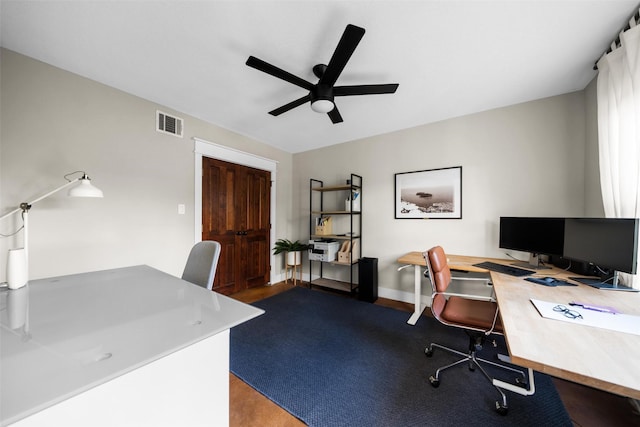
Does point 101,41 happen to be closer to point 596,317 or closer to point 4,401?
point 4,401

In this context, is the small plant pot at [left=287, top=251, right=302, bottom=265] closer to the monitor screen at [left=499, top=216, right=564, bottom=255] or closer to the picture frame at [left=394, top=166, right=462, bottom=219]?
the picture frame at [left=394, top=166, right=462, bottom=219]

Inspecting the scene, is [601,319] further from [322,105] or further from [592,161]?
[322,105]

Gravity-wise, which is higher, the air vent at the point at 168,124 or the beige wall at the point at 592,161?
the air vent at the point at 168,124

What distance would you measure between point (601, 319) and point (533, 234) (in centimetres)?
147

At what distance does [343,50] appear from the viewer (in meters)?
1.49

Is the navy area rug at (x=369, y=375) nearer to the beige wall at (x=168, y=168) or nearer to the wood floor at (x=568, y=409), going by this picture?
the wood floor at (x=568, y=409)

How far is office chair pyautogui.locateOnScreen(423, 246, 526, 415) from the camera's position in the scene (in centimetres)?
161

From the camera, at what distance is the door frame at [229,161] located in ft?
10.1

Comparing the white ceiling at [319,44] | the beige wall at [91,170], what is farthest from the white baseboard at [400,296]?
the beige wall at [91,170]

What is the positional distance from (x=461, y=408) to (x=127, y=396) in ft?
6.24

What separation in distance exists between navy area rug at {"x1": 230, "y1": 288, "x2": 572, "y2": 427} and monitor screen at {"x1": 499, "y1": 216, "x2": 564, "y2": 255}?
3.42ft

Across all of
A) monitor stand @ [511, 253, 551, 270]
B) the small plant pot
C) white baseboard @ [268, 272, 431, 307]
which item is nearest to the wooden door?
the small plant pot

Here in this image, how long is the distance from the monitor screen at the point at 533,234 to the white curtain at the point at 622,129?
364 mm

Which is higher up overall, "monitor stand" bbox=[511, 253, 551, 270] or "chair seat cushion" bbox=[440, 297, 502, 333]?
"monitor stand" bbox=[511, 253, 551, 270]
